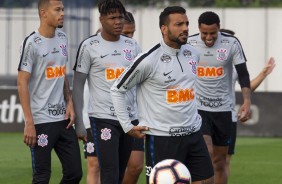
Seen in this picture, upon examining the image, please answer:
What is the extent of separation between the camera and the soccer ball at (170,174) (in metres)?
8.58

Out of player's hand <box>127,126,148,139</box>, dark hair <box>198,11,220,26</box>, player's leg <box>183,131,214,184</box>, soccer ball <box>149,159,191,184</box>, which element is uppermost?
dark hair <box>198,11,220,26</box>

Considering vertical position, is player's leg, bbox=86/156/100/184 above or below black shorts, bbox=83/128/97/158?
below

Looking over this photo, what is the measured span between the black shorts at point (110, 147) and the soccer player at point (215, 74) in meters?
1.83

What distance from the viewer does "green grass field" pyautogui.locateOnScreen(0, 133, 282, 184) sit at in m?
15.7

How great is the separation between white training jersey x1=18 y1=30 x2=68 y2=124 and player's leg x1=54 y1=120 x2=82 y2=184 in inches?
6.3

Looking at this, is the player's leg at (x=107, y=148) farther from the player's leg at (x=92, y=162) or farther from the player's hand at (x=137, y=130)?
the player's hand at (x=137, y=130)

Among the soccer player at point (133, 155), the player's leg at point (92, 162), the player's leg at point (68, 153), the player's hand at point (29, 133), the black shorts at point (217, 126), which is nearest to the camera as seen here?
the player's hand at point (29, 133)

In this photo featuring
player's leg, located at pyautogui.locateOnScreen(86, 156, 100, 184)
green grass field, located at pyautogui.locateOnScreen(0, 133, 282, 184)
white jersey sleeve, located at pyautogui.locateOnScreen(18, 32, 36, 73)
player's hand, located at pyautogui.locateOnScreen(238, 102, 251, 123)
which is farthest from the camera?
green grass field, located at pyautogui.locateOnScreen(0, 133, 282, 184)

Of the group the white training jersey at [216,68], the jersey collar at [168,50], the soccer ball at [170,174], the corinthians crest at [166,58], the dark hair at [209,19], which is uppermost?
the dark hair at [209,19]

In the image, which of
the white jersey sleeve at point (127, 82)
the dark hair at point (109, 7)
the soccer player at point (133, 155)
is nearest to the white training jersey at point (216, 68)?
the soccer player at point (133, 155)

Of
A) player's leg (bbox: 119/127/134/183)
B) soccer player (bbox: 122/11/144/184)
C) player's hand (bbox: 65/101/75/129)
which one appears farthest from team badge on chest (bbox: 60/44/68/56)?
soccer player (bbox: 122/11/144/184)

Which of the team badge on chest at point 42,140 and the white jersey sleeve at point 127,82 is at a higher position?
the white jersey sleeve at point 127,82

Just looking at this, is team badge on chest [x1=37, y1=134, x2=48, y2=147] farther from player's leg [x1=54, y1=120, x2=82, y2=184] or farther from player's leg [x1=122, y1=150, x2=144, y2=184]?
player's leg [x1=122, y1=150, x2=144, y2=184]

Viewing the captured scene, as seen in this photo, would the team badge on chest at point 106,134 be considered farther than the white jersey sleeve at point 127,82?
Yes
